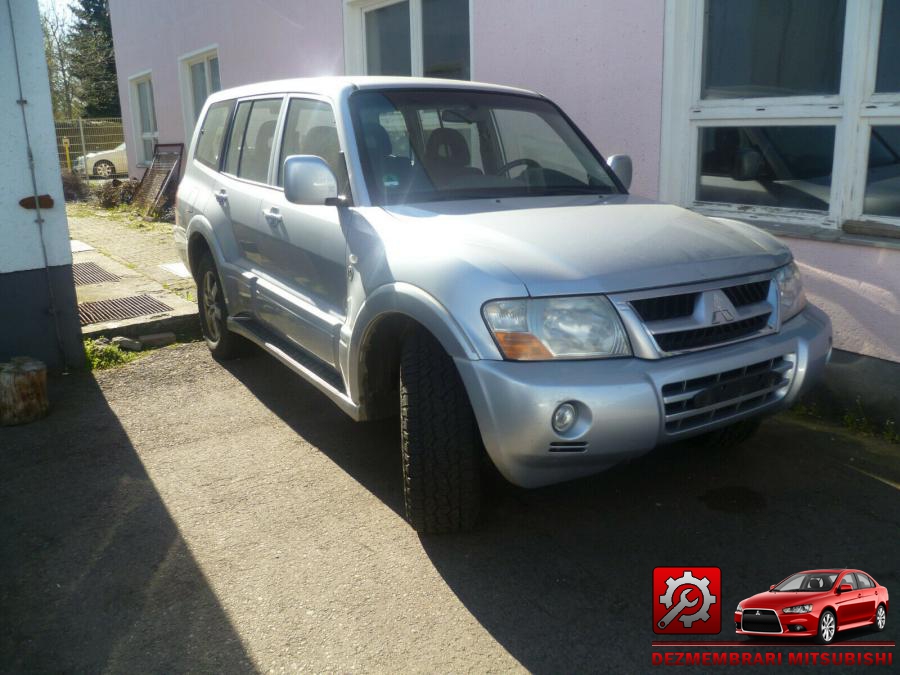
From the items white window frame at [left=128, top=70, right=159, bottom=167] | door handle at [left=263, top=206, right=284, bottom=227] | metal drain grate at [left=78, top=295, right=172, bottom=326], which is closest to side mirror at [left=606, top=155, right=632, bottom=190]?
door handle at [left=263, top=206, right=284, bottom=227]

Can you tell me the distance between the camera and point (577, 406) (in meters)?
2.67

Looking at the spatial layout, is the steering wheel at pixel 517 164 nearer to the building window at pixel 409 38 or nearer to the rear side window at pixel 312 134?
the rear side window at pixel 312 134

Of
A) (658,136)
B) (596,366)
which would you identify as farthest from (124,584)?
(658,136)

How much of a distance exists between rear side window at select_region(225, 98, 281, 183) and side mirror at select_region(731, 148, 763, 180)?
9.37ft

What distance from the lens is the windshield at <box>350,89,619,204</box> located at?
368 cm

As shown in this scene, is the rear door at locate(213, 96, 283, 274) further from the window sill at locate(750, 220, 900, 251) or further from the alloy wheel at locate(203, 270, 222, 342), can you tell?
the window sill at locate(750, 220, 900, 251)

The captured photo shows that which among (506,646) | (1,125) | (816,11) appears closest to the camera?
(506,646)

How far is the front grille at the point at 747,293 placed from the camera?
309cm

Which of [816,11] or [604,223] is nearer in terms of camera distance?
[604,223]

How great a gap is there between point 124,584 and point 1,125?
3416 mm

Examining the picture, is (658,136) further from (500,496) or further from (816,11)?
(500,496)

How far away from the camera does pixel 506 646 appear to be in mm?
2590

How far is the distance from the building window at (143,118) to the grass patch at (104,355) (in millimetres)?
10912

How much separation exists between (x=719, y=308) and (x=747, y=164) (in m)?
2.48
